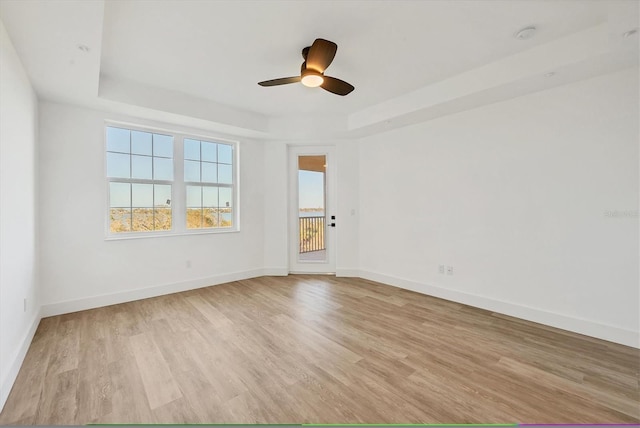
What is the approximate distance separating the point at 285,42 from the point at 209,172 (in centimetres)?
270

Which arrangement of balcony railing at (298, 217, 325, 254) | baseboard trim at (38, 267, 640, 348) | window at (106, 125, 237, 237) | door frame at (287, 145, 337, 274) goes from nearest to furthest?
baseboard trim at (38, 267, 640, 348), window at (106, 125, 237, 237), door frame at (287, 145, 337, 274), balcony railing at (298, 217, 325, 254)

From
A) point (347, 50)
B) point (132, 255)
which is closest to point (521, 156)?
point (347, 50)

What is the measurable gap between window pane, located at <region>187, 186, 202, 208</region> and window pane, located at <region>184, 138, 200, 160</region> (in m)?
0.49

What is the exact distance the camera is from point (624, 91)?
2.50 m

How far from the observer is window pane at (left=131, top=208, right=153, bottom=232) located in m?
3.86

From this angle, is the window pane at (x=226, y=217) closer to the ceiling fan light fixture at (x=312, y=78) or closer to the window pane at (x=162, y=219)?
the window pane at (x=162, y=219)

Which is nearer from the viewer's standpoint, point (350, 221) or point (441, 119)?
point (441, 119)

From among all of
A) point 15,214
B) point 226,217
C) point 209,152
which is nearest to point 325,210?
point 226,217

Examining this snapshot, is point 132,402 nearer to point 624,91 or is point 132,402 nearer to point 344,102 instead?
point 344,102

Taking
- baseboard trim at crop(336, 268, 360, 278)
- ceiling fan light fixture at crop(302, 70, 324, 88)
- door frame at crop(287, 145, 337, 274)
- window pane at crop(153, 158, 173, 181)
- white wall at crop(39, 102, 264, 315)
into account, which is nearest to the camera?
ceiling fan light fixture at crop(302, 70, 324, 88)

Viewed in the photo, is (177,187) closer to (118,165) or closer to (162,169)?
(162,169)

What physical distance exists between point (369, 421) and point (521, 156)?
3.09 meters

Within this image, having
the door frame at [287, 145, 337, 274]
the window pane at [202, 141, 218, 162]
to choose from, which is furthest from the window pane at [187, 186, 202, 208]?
the door frame at [287, 145, 337, 274]

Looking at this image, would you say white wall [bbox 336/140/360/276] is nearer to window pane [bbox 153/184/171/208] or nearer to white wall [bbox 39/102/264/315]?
white wall [bbox 39/102/264/315]
